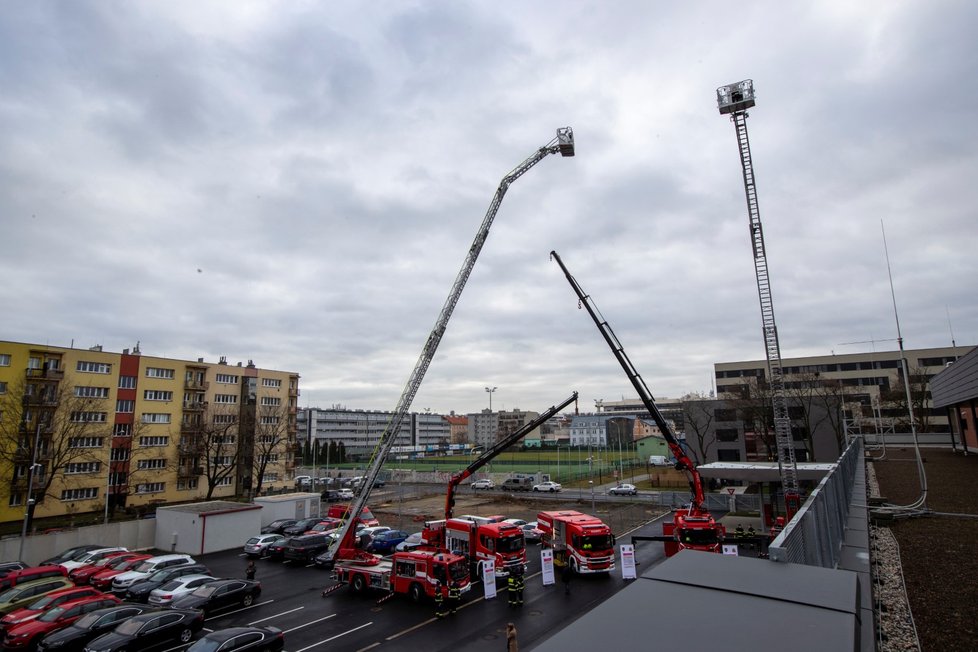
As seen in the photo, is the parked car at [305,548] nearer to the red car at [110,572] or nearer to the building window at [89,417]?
the red car at [110,572]

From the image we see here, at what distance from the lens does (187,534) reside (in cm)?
3497

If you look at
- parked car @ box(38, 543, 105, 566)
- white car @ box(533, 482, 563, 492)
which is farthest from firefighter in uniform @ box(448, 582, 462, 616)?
white car @ box(533, 482, 563, 492)

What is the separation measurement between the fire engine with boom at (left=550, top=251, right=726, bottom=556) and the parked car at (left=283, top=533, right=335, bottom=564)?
20.2 metres

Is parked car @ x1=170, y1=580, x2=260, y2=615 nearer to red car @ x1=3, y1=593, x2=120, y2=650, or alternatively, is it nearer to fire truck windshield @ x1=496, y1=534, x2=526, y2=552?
red car @ x1=3, y1=593, x2=120, y2=650

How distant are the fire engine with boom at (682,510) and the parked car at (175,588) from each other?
69.6 ft

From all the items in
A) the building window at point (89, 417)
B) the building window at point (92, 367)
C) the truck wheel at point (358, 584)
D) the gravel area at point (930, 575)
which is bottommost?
the truck wheel at point (358, 584)

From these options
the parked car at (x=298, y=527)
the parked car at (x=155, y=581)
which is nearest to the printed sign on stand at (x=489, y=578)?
the parked car at (x=155, y=581)

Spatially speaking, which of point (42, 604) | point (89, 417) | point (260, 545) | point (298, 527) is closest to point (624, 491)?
point (298, 527)

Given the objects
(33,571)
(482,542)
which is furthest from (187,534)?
(482,542)

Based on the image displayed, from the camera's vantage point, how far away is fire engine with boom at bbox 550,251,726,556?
2541cm

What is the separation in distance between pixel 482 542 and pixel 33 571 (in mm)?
21879

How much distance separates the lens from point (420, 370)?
3020 cm

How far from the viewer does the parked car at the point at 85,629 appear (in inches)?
684

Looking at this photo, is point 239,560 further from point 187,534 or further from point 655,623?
point 655,623
